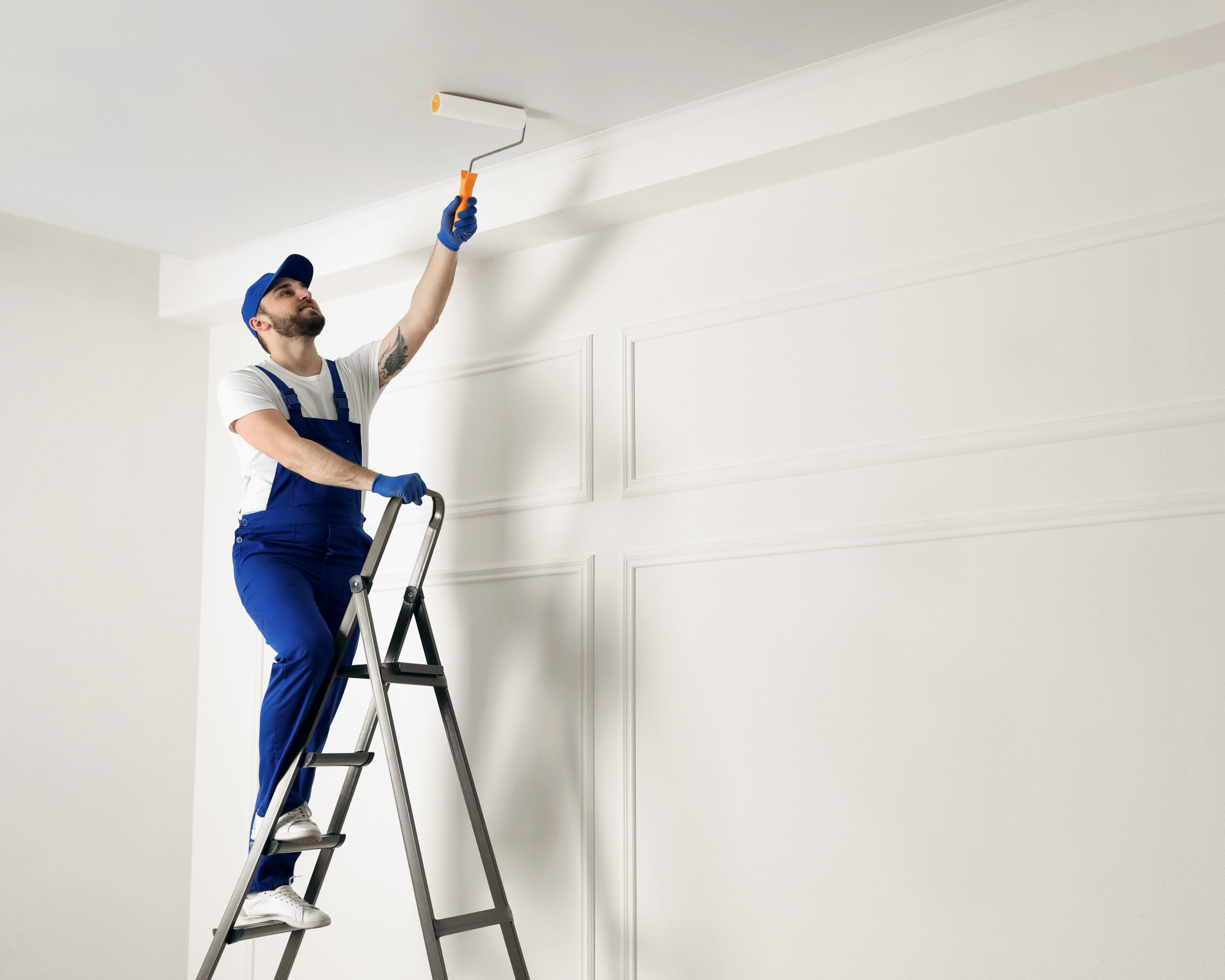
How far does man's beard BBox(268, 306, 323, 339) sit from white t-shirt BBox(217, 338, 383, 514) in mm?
91

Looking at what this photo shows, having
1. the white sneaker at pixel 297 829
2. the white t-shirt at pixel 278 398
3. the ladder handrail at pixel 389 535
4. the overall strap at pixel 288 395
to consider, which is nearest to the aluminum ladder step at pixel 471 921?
the white sneaker at pixel 297 829

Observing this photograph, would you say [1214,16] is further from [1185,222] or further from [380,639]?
[380,639]

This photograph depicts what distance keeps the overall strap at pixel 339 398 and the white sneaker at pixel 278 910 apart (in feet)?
3.88

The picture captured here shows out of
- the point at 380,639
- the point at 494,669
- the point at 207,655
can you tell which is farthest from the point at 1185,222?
the point at 207,655

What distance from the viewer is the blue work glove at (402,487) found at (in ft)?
7.66

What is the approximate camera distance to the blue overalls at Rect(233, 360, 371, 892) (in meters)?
2.37

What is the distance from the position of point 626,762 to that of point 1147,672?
4.00ft

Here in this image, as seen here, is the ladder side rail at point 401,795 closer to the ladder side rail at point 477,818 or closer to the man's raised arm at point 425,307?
the ladder side rail at point 477,818

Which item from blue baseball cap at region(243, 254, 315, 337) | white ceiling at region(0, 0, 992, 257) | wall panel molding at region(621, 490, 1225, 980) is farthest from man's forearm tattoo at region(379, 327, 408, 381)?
wall panel molding at region(621, 490, 1225, 980)

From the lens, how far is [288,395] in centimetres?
266

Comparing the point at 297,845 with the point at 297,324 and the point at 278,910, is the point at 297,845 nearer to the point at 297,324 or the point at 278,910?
the point at 278,910

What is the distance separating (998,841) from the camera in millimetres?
2111

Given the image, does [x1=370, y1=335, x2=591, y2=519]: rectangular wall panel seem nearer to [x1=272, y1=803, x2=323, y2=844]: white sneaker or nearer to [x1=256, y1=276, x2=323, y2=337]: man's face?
[x1=256, y1=276, x2=323, y2=337]: man's face

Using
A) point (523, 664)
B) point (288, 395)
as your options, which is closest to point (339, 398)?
point (288, 395)
